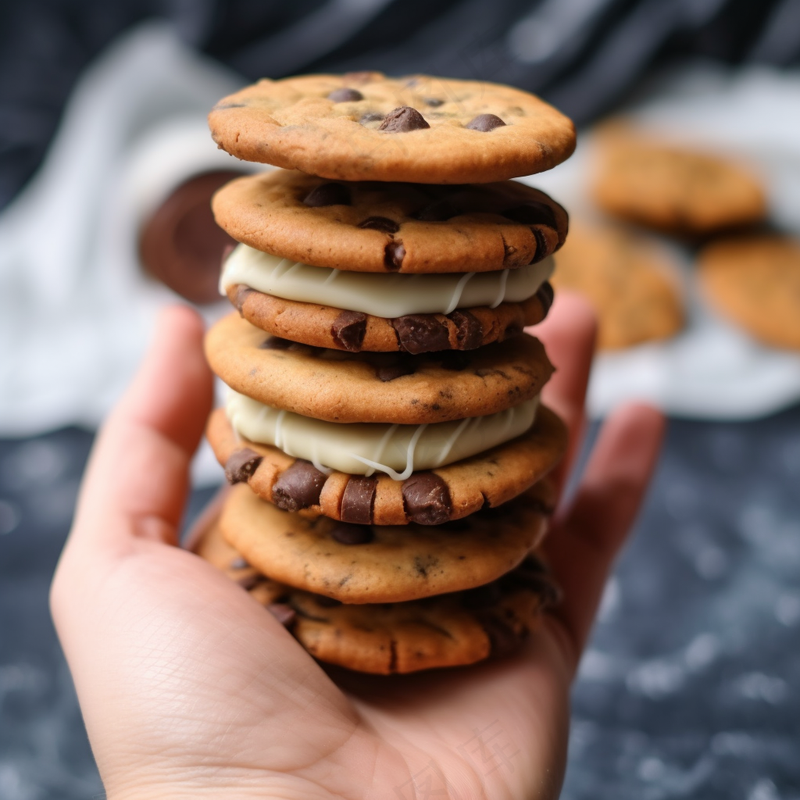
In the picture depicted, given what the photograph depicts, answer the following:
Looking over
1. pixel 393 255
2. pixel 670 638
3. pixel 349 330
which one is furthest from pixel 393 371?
pixel 670 638

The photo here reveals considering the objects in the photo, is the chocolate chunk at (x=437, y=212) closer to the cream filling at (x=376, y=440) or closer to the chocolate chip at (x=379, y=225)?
the chocolate chip at (x=379, y=225)

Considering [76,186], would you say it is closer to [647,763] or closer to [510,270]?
[510,270]

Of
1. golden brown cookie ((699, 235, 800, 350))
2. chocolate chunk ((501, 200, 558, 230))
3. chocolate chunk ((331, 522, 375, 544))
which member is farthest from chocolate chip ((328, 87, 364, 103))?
golden brown cookie ((699, 235, 800, 350))

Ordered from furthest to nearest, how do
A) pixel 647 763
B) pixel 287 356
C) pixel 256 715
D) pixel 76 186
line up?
pixel 76 186 < pixel 647 763 < pixel 287 356 < pixel 256 715

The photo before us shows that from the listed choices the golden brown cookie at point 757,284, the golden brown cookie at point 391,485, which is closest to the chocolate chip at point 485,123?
the golden brown cookie at point 391,485

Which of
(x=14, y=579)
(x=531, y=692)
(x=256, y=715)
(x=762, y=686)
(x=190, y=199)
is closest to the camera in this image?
(x=256, y=715)

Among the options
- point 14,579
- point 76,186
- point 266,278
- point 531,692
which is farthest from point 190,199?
point 531,692
